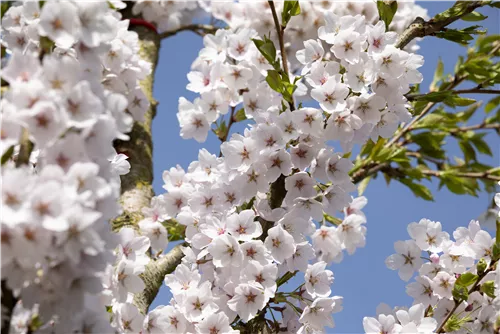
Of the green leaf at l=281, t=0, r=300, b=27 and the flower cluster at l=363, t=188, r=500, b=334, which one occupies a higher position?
the green leaf at l=281, t=0, r=300, b=27

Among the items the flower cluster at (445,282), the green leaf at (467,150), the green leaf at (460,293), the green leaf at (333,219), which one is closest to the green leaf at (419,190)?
the green leaf at (467,150)

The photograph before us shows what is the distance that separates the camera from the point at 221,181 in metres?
1.44

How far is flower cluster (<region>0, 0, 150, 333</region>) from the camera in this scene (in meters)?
0.72

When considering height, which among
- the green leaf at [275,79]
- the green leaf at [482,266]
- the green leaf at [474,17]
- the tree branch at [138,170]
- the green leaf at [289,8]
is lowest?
the tree branch at [138,170]

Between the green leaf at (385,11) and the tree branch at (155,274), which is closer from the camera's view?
the green leaf at (385,11)

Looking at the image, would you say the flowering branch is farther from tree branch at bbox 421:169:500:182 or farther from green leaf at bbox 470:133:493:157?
green leaf at bbox 470:133:493:157

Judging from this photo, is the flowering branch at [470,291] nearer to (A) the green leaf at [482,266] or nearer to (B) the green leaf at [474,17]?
(A) the green leaf at [482,266]

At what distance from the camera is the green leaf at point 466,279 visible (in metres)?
1.33

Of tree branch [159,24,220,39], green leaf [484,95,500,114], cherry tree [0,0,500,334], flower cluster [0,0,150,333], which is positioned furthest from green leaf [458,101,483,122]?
flower cluster [0,0,150,333]

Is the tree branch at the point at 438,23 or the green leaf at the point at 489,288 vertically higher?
the tree branch at the point at 438,23

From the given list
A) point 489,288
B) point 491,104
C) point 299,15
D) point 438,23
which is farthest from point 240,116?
point 491,104

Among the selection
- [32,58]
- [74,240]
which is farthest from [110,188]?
[32,58]

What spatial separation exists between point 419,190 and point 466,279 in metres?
1.24

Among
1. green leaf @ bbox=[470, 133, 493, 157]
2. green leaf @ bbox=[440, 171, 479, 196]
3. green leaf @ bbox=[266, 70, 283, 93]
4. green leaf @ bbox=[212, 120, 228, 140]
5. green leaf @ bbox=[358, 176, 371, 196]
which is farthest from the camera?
green leaf @ bbox=[470, 133, 493, 157]
